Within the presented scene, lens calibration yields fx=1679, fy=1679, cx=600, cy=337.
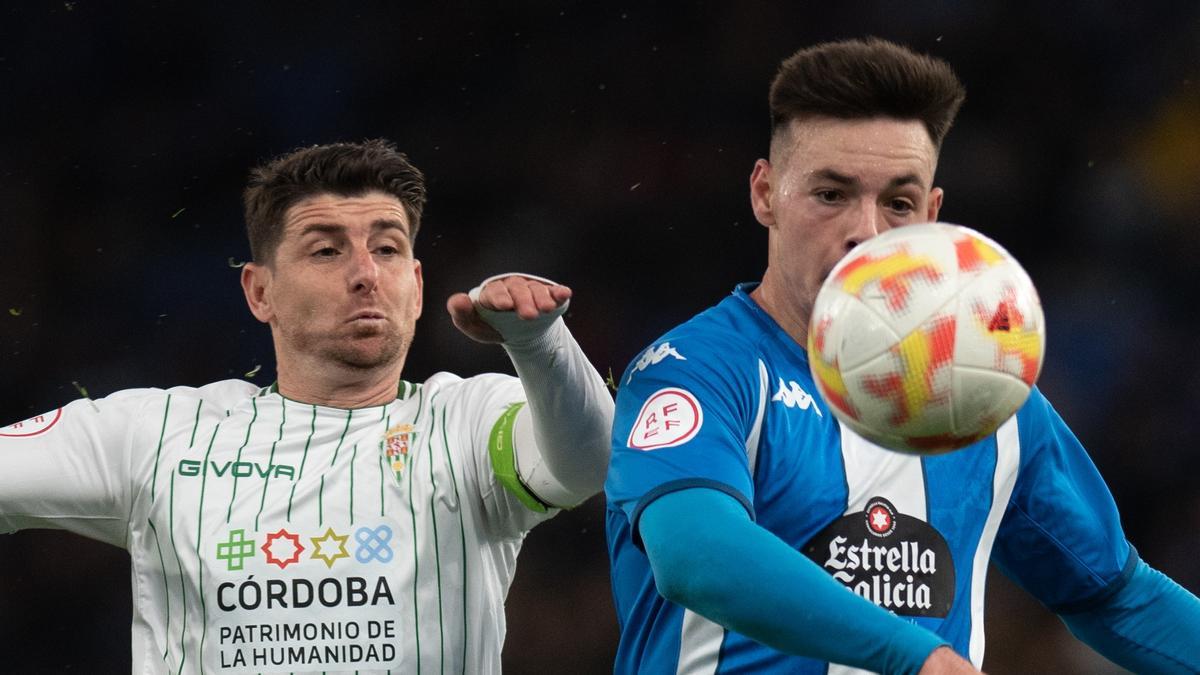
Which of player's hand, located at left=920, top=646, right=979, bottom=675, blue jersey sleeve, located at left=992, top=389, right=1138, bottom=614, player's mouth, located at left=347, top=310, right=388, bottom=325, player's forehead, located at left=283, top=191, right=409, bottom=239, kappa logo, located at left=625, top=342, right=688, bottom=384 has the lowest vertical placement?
player's hand, located at left=920, top=646, right=979, bottom=675

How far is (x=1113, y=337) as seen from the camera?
28.4ft

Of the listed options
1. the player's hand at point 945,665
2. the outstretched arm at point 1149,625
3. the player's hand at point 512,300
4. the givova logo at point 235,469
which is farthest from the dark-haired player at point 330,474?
the player's hand at point 945,665

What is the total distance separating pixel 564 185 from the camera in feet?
28.2

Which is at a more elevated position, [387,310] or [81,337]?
[81,337]

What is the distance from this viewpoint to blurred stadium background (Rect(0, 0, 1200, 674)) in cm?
795

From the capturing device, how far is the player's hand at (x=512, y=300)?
3.51 m

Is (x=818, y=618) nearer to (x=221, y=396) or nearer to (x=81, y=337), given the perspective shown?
(x=221, y=396)

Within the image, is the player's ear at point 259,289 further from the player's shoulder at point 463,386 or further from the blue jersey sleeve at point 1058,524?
the blue jersey sleeve at point 1058,524

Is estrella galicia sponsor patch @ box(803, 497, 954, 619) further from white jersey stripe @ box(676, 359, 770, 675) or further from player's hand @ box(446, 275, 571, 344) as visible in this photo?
player's hand @ box(446, 275, 571, 344)

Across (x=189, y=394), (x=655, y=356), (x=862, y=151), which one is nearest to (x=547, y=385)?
(x=655, y=356)

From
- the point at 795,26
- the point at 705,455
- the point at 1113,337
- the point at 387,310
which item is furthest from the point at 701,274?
the point at 705,455

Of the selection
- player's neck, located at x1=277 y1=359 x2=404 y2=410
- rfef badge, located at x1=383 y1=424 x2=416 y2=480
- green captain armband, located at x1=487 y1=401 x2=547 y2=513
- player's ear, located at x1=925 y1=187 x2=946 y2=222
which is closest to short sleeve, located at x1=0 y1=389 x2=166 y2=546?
player's neck, located at x1=277 y1=359 x2=404 y2=410

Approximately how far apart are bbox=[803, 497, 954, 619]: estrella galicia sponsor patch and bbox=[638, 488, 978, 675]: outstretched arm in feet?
1.43

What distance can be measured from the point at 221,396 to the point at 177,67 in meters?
4.27
